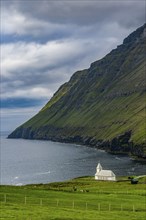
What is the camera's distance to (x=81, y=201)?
247ft

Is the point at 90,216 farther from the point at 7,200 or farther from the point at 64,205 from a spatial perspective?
the point at 7,200

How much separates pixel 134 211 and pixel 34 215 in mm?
23297

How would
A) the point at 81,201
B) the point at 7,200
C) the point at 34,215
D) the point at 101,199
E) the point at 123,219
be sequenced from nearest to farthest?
1. the point at 34,215
2. the point at 123,219
3. the point at 7,200
4. the point at 81,201
5. the point at 101,199

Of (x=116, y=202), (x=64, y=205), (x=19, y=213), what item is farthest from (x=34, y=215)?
(x=116, y=202)

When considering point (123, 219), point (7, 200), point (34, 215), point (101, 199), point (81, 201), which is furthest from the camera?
point (101, 199)

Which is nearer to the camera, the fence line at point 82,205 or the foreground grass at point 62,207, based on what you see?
the foreground grass at point 62,207

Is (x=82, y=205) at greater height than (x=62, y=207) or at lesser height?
lesser

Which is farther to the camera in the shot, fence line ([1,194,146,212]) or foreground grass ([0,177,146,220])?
fence line ([1,194,146,212])

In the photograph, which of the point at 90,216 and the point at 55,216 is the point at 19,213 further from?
the point at 90,216

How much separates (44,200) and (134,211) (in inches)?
636

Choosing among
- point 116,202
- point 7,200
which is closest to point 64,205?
point 7,200

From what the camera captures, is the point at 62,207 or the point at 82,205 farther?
the point at 82,205

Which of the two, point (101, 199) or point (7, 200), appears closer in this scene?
point (7, 200)

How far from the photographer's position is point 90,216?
56.1 metres
